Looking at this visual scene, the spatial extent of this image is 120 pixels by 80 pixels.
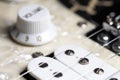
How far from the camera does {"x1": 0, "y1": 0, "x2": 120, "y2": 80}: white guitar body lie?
2.44 ft

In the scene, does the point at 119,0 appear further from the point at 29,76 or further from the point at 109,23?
the point at 29,76

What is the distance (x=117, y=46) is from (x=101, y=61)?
0.19 feet

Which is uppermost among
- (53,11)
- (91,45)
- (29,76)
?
(53,11)

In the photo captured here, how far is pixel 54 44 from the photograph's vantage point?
0.81 metres

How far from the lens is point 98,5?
916 mm

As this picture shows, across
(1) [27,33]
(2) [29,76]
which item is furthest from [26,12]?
(2) [29,76]

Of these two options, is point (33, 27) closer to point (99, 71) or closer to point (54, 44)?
point (54, 44)

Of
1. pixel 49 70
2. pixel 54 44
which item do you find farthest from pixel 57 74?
pixel 54 44

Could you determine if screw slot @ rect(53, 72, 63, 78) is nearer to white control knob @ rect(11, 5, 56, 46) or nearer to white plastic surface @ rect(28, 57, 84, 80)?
white plastic surface @ rect(28, 57, 84, 80)

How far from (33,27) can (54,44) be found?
0.06 metres

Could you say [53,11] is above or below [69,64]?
above

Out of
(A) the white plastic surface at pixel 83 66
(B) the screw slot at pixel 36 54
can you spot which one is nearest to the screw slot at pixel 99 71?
Answer: (A) the white plastic surface at pixel 83 66

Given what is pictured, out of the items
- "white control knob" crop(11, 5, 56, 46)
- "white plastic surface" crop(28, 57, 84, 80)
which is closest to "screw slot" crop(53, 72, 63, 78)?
"white plastic surface" crop(28, 57, 84, 80)

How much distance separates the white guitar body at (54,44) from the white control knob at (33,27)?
14 millimetres
